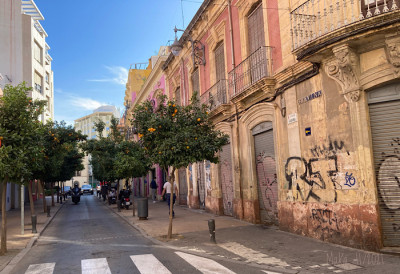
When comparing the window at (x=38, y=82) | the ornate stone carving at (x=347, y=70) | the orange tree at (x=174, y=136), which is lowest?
the orange tree at (x=174, y=136)

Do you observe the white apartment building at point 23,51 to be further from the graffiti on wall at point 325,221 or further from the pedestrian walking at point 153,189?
the graffiti on wall at point 325,221

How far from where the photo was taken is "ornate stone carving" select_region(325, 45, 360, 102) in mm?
7418

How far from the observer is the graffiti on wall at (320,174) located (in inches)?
314

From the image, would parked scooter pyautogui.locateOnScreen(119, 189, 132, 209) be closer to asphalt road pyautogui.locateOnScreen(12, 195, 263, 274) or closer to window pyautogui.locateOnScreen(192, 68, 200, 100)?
window pyautogui.locateOnScreen(192, 68, 200, 100)

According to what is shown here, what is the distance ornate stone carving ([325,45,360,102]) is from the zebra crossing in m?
4.57

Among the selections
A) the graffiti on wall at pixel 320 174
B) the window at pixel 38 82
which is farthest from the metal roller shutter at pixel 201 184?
the window at pixel 38 82

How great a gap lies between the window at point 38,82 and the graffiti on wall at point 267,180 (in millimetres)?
27949

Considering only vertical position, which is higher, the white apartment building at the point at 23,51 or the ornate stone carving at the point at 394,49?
the white apartment building at the point at 23,51

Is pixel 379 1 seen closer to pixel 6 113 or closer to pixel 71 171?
pixel 6 113

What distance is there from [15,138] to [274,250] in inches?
262

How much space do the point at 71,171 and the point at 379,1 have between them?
24.5m

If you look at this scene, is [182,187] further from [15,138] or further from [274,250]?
[274,250]

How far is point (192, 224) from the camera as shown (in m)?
12.7

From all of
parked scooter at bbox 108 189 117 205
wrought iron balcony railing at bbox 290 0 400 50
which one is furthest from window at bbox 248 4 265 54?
parked scooter at bbox 108 189 117 205
